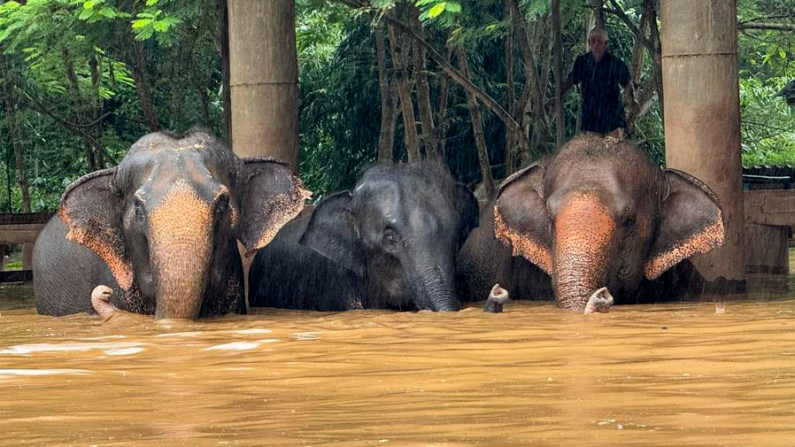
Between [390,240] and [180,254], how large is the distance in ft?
5.45

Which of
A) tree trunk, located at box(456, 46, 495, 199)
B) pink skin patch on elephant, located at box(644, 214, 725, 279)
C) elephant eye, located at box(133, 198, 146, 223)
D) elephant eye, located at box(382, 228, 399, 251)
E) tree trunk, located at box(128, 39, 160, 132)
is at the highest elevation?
tree trunk, located at box(128, 39, 160, 132)

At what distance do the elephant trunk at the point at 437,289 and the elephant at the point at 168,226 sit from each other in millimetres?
1116

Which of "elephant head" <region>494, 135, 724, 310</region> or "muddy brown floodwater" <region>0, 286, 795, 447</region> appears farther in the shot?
"elephant head" <region>494, 135, 724, 310</region>

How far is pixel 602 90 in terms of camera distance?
12227mm

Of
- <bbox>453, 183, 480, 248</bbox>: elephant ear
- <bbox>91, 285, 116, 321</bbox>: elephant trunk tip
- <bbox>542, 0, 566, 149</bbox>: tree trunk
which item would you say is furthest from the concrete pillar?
<bbox>542, 0, 566, 149</bbox>: tree trunk

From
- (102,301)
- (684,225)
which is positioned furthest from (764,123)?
(102,301)

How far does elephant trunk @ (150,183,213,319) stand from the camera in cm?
806

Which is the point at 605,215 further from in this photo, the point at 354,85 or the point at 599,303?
the point at 354,85

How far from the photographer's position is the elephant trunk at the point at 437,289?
8727mm

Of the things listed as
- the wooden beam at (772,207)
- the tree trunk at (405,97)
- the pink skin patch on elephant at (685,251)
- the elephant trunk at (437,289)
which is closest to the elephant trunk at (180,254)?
the elephant trunk at (437,289)

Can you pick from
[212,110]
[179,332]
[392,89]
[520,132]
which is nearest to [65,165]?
[212,110]

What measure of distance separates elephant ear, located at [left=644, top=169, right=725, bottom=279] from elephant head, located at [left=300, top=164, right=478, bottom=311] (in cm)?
128

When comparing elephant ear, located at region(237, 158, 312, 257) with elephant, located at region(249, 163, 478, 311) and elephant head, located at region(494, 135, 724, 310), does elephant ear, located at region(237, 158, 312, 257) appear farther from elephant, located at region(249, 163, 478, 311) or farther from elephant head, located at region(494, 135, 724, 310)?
elephant head, located at region(494, 135, 724, 310)

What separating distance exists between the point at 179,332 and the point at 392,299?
2189mm
